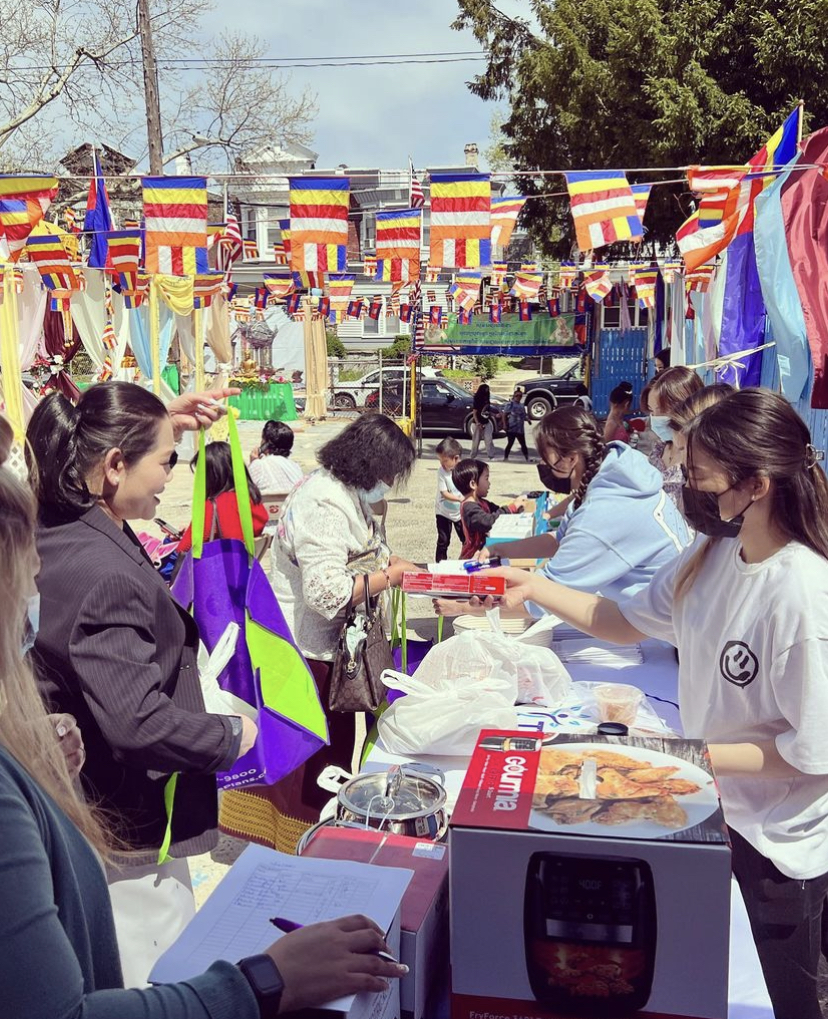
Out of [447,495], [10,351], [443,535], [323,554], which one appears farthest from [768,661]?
[10,351]

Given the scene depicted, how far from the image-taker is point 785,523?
190 cm

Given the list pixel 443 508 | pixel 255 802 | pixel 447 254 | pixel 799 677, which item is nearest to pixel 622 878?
pixel 799 677

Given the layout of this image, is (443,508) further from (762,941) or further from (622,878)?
(622,878)

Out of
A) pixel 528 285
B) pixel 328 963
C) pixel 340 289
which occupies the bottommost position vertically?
pixel 328 963

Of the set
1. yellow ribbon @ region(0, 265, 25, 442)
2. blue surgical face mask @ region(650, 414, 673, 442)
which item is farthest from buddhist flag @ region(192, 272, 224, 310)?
blue surgical face mask @ region(650, 414, 673, 442)

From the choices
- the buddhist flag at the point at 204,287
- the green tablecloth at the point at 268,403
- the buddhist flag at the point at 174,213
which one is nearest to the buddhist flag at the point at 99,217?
the buddhist flag at the point at 174,213

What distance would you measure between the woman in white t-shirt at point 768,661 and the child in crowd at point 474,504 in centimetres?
424

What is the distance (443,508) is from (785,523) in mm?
6073

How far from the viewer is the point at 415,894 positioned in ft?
4.50

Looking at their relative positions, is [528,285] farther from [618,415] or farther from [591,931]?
[591,931]

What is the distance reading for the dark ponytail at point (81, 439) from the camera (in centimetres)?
200

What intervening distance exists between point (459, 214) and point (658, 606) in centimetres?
653

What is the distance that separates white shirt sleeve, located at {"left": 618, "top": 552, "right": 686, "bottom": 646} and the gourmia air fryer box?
92 centimetres

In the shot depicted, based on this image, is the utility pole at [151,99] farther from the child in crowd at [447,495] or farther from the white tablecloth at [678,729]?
Answer: the white tablecloth at [678,729]
